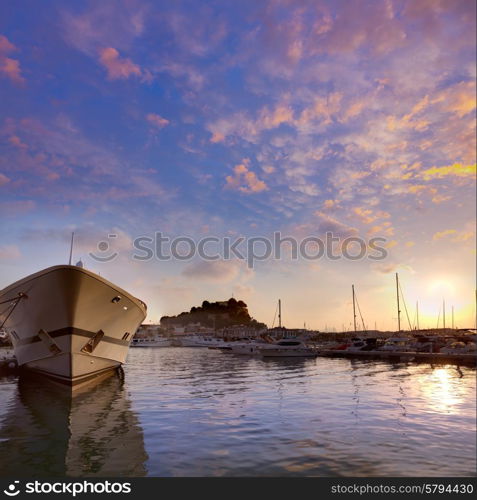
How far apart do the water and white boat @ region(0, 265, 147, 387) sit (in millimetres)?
1581

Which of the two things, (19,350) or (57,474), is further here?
(19,350)

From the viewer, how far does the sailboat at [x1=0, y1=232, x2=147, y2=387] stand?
1908 cm

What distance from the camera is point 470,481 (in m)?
8.04

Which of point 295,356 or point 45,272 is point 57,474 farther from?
point 295,356

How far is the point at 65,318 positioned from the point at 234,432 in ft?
36.0

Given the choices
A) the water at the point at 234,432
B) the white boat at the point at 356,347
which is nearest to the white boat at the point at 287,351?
the white boat at the point at 356,347

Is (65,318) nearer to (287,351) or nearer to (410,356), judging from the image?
(287,351)

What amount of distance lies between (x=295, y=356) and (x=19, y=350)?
44812 mm

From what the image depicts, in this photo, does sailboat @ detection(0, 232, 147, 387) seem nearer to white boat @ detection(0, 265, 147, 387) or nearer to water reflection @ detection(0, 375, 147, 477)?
white boat @ detection(0, 265, 147, 387)

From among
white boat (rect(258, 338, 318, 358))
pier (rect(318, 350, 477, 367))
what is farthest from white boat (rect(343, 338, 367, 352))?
white boat (rect(258, 338, 318, 358))

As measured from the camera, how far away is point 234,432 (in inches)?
515

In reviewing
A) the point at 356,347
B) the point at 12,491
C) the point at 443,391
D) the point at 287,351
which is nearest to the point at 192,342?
the point at 356,347

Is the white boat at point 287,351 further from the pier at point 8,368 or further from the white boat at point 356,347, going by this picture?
the pier at point 8,368

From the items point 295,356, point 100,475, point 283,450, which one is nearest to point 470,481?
point 283,450
